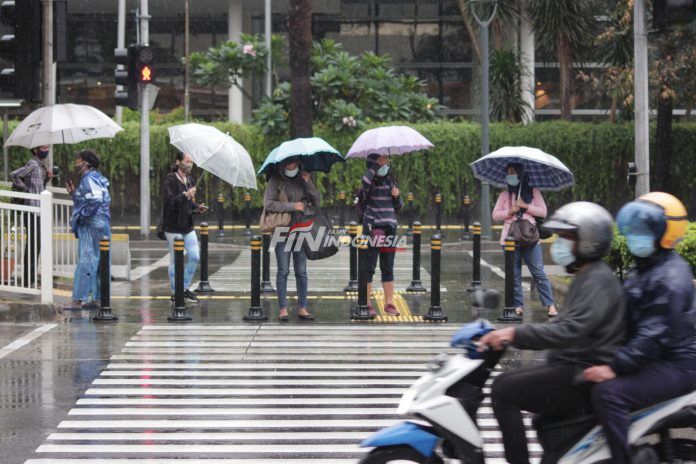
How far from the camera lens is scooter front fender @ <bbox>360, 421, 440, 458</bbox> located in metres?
5.70

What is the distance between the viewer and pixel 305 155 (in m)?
13.5

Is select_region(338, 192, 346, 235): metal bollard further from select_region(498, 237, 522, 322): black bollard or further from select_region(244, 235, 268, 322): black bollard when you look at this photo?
select_region(498, 237, 522, 322): black bollard

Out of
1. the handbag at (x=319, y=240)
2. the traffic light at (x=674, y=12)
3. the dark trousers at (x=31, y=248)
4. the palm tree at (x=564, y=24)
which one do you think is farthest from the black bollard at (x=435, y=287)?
the palm tree at (x=564, y=24)

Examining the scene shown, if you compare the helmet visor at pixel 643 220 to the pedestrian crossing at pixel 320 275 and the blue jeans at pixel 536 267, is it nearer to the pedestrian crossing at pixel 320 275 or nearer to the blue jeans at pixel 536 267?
the blue jeans at pixel 536 267

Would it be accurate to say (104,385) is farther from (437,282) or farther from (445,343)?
(437,282)

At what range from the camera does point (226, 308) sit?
14.9 meters

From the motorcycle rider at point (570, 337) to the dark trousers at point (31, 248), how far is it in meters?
9.13

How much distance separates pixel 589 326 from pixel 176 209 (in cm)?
958

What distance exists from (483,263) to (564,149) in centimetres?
970

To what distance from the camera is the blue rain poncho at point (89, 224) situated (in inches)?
556

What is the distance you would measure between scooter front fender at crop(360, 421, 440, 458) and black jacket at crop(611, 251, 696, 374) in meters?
0.93

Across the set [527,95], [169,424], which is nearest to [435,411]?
[169,424]

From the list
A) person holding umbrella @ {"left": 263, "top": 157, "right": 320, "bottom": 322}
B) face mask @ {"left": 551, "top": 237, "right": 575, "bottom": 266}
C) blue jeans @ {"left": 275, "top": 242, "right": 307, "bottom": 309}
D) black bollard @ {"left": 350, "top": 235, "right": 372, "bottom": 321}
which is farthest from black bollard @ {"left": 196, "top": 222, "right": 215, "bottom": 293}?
face mask @ {"left": 551, "top": 237, "right": 575, "bottom": 266}

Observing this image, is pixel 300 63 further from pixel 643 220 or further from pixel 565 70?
pixel 643 220
